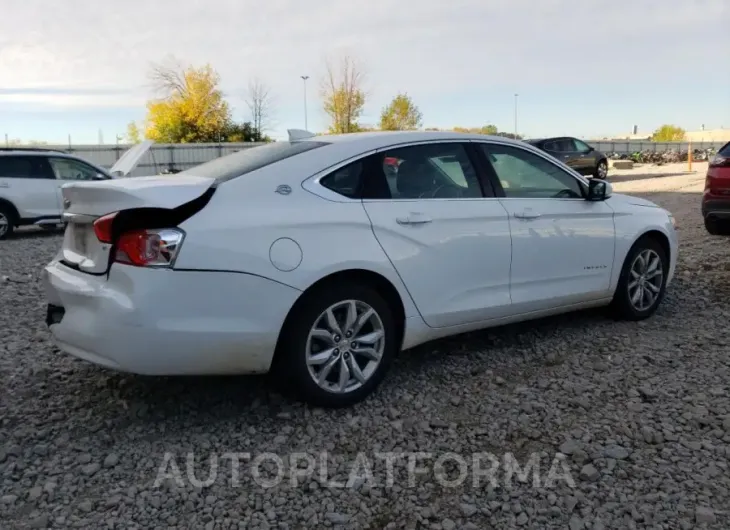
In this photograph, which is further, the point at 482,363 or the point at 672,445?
the point at 482,363

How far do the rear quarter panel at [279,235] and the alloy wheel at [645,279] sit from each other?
2369 millimetres

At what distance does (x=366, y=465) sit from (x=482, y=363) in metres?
1.51

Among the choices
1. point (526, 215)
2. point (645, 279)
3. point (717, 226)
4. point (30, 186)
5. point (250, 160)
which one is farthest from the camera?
point (30, 186)

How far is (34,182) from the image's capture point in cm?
1201

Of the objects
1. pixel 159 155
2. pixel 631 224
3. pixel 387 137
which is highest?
pixel 159 155

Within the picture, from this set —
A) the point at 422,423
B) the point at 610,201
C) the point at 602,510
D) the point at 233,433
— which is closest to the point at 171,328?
the point at 233,433

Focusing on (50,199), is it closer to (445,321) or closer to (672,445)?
(445,321)

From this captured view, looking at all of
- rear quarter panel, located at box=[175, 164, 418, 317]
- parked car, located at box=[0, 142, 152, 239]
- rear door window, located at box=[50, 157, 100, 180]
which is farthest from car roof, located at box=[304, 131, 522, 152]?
rear door window, located at box=[50, 157, 100, 180]

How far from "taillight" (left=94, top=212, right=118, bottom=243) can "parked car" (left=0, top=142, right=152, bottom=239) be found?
29.1ft

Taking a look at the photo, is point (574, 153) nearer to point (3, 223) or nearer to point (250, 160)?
point (3, 223)

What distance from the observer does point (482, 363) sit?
4.36m

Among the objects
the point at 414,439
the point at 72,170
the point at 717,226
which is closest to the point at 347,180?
the point at 414,439

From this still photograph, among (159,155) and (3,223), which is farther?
(159,155)

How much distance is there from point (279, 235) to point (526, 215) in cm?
182
